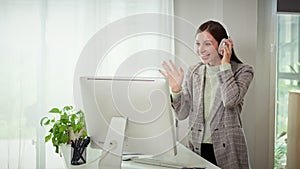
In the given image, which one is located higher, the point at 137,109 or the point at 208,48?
the point at 208,48

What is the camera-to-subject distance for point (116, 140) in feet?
6.06

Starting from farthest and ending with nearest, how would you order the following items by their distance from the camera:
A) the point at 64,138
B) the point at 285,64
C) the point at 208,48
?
the point at 285,64
the point at 208,48
the point at 64,138

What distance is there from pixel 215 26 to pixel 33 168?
1915 mm

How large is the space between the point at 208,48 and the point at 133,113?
4.02 feet

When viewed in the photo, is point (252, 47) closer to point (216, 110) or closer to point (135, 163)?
point (216, 110)

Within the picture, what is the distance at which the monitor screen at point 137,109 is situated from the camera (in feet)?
5.77

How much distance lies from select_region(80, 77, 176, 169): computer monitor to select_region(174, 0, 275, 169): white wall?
1.50 meters

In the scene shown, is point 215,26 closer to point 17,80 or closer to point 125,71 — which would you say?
point 125,71

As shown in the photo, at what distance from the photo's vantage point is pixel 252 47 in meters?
3.25

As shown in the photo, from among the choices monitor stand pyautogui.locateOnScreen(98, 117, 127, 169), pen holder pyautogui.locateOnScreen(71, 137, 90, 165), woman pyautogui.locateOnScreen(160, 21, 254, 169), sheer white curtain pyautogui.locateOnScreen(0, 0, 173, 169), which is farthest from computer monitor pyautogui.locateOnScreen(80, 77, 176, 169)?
sheer white curtain pyautogui.locateOnScreen(0, 0, 173, 169)

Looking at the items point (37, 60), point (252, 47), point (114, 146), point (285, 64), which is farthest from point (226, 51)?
point (37, 60)

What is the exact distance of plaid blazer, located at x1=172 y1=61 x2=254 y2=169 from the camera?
2.63 metres

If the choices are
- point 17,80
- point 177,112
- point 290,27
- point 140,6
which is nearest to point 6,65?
point 17,80

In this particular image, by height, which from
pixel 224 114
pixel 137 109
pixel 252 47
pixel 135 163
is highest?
pixel 252 47
